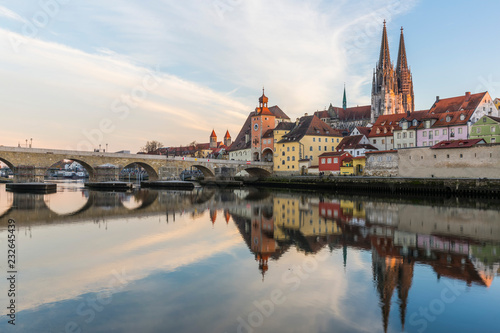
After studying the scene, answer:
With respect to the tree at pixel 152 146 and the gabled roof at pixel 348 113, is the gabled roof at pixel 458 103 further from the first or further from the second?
the tree at pixel 152 146

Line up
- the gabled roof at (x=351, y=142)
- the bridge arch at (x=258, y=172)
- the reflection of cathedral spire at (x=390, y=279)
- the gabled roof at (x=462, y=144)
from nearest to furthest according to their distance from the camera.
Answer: the reflection of cathedral spire at (x=390, y=279)
the gabled roof at (x=462, y=144)
the gabled roof at (x=351, y=142)
the bridge arch at (x=258, y=172)

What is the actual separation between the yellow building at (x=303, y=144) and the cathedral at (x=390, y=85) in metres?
33.0

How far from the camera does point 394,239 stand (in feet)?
49.4

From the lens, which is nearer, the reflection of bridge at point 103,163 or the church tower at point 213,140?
the reflection of bridge at point 103,163

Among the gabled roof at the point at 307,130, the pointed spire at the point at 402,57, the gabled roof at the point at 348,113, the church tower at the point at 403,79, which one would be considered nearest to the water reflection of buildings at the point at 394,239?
the gabled roof at the point at 307,130

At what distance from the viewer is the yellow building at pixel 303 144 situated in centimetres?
6425

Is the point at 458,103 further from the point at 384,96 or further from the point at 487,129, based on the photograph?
the point at 384,96

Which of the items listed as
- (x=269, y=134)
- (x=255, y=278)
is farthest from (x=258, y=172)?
(x=255, y=278)

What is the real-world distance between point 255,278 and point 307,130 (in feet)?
Result: 186

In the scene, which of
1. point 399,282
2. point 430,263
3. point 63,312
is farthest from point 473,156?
point 63,312

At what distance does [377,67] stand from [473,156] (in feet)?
224

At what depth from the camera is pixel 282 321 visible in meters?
7.12

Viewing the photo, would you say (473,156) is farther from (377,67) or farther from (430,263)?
(377,67)

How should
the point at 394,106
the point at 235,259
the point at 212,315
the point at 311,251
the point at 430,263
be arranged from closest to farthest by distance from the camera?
the point at 212,315
the point at 430,263
the point at 235,259
the point at 311,251
the point at 394,106
